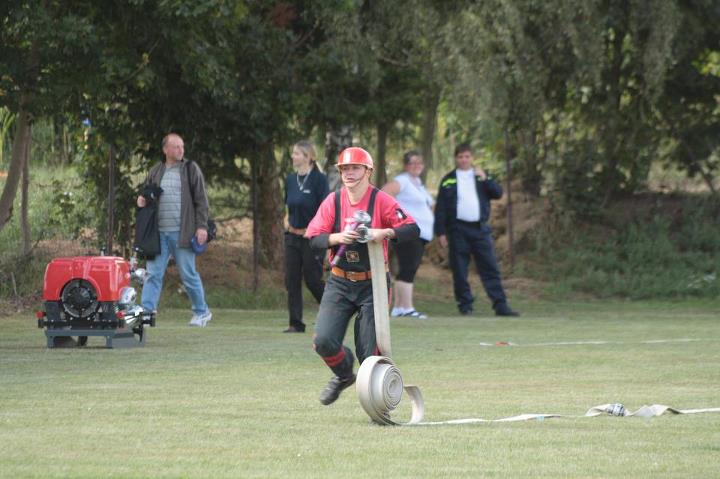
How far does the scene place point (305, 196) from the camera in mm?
17000

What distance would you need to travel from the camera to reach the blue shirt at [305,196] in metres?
17.0

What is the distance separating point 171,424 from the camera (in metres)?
9.21

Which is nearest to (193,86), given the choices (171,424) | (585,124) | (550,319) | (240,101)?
(240,101)

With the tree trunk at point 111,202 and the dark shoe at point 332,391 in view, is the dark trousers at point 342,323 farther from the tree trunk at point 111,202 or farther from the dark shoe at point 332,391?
the tree trunk at point 111,202

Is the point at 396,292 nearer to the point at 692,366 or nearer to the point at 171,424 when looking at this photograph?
the point at 692,366

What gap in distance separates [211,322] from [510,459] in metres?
11.5

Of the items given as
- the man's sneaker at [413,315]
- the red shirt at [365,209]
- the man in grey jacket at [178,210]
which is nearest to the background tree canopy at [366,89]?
the man in grey jacket at [178,210]

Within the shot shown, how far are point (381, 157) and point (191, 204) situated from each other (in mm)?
9315

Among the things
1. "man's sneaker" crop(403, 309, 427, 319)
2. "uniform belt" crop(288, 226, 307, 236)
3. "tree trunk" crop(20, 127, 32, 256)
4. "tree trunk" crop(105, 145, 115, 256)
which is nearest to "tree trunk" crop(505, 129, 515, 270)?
"man's sneaker" crop(403, 309, 427, 319)

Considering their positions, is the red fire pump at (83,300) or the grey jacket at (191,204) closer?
the red fire pump at (83,300)

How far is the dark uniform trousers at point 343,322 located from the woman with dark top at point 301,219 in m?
6.37

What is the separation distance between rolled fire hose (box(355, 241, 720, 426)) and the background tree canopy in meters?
9.48

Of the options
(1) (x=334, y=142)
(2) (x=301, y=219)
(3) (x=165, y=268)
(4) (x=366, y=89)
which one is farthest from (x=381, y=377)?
(1) (x=334, y=142)

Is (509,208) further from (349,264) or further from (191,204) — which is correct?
(349,264)
